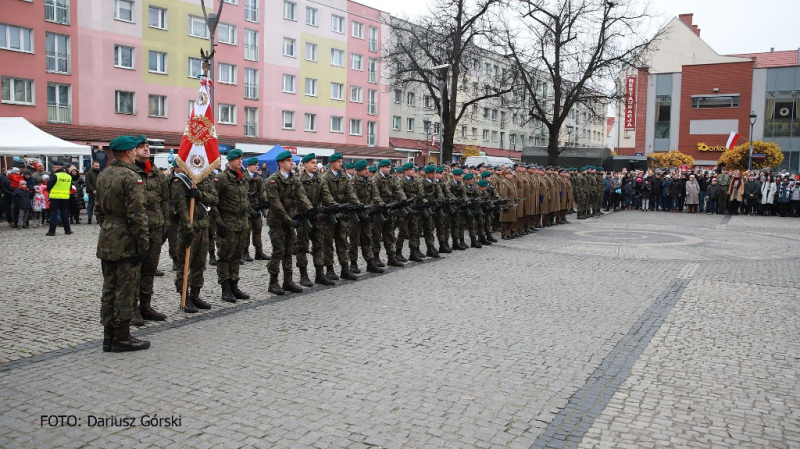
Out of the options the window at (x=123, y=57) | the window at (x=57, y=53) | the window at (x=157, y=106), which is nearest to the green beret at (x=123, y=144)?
the window at (x=57, y=53)

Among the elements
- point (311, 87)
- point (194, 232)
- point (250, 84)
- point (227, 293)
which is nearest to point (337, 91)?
point (311, 87)

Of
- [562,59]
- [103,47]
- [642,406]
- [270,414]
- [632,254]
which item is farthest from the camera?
[103,47]

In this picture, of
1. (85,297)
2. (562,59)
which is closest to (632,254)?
(85,297)

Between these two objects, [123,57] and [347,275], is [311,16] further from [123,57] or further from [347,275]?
[347,275]

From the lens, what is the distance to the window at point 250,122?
46.9 metres

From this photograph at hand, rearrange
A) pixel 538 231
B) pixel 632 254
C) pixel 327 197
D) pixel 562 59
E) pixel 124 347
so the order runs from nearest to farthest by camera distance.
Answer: pixel 124 347 < pixel 327 197 < pixel 632 254 < pixel 538 231 < pixel 562 59

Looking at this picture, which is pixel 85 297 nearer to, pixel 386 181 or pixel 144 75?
pixel 386 181

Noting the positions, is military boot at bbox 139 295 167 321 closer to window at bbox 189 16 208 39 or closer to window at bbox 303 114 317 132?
window at bbox 189 16 208 39

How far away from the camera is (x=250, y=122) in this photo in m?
47.2

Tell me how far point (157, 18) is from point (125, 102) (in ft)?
18.5

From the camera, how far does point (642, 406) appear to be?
517 centimetres

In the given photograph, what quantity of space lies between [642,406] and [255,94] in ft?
149

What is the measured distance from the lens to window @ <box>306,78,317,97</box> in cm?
5147

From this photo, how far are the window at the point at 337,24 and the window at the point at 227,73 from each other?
11.1 metres
